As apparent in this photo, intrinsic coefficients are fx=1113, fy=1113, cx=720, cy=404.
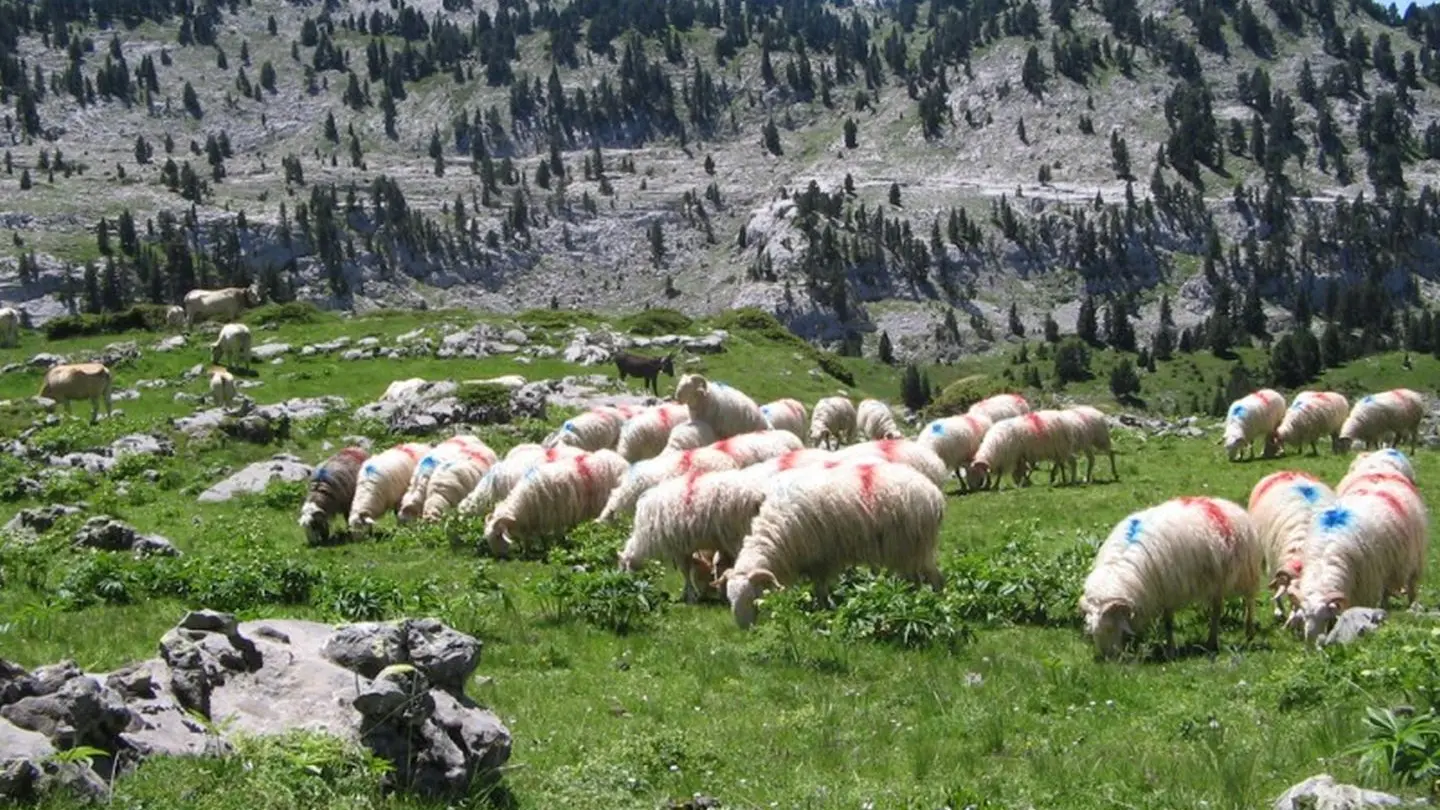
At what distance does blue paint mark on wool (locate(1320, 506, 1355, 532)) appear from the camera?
14.9m

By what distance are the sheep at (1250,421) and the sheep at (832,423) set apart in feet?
42.2

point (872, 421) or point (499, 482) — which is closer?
point (499, 482)

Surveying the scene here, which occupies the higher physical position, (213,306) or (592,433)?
(213,306)

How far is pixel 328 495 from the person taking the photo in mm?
26250

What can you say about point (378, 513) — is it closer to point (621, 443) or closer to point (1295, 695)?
point (621, 443)

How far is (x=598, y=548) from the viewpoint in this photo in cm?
1875

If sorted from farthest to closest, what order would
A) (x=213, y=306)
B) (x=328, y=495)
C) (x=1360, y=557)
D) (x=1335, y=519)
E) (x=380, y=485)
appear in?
(x=213, y=306), (x=380, y=485), (x=328, y=495), (x=1335, y=519), (x=1360, y=557)

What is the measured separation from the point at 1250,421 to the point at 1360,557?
84.0 feet

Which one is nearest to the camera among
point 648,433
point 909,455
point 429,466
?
point 909,455

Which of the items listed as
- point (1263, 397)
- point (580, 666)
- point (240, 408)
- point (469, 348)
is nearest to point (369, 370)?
point (469, 348)

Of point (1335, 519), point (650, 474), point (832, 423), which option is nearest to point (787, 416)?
point (832, 423)

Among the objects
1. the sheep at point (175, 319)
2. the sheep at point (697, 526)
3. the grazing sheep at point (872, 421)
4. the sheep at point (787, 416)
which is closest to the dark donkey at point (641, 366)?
the grazing sheep at point (872, 421)

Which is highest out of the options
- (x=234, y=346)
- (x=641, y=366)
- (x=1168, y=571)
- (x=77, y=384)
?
(x=1168, y=571)

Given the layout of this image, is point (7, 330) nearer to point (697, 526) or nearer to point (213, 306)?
point (213, 306)
